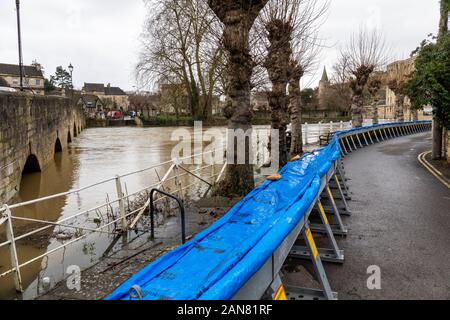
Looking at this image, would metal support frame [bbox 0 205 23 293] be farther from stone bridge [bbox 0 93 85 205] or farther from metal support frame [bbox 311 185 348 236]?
stone bridge [bbox 0 93 85 205]

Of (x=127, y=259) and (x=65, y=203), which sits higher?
(x=127, y=259)

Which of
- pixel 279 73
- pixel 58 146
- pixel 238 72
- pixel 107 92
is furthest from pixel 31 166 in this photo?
pixel 107 92

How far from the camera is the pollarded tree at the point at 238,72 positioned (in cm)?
848

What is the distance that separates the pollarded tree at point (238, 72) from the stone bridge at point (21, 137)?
5.68 metres

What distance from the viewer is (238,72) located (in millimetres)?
8742

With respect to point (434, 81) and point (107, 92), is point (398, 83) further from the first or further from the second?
point (107, 92)

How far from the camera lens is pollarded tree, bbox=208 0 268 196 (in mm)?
8477

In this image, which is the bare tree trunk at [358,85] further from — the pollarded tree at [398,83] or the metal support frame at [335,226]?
the metal support frame at [335,226]

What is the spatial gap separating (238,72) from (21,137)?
7.52 metres

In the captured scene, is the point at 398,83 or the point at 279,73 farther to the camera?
the point at 398,83

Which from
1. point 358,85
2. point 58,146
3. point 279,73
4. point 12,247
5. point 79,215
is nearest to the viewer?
point 12,247

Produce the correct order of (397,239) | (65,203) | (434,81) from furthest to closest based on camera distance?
(434,81) → (65,203) → (397,239)
